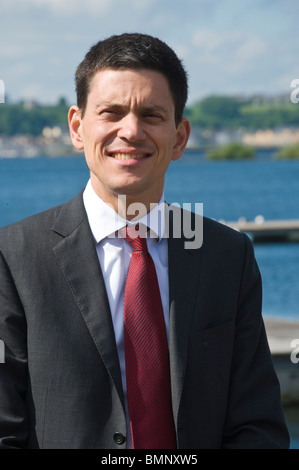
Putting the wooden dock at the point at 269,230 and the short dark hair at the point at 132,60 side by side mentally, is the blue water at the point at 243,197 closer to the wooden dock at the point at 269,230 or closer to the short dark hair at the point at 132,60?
the wooden dock at the point at 269,230

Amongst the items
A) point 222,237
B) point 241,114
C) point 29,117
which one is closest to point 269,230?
point 222,237

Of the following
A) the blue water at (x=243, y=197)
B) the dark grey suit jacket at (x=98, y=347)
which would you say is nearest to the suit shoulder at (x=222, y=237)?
the dark grey suit jacket at (x=98, y=347)

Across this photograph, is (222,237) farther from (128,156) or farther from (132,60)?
(132,60)

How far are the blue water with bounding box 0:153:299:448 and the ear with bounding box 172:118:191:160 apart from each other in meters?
7.06

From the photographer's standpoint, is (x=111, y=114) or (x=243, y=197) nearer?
(x=111, y=114)

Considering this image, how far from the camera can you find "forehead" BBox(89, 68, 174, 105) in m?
2.34

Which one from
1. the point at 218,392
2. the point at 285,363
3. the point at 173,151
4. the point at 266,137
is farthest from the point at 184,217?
the point at 266,137

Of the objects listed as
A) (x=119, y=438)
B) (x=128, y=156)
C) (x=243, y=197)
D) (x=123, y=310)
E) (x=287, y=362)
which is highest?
(x=243, y=197)

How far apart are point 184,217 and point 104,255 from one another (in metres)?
0.33

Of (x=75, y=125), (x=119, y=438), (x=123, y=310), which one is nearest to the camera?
(x=119, y=438)

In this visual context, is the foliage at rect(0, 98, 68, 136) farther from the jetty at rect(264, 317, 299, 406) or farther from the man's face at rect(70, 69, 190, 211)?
the man's face at rect(70, 69, 190, 211)

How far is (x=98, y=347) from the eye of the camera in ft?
7.56

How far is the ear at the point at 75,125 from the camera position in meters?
2.52

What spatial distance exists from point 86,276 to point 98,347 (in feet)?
0.79
